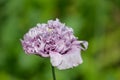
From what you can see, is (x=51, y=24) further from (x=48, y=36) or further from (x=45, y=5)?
(x=45, y=5)

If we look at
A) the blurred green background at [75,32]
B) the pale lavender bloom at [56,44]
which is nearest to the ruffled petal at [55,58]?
the pale lavender bloom at [56,44]

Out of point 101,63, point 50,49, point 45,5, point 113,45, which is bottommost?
point 50,49

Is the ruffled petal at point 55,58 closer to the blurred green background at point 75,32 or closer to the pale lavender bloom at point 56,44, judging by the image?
the pale lavender bloom at point 56,44

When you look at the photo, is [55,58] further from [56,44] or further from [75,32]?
[75,32]

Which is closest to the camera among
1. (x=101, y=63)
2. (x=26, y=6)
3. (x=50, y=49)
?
(x=50, y=49)

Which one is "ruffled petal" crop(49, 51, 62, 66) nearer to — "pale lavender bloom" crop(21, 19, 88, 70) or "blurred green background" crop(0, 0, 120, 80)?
"pale lavender bloom" crop(21, 19, 88, 70)

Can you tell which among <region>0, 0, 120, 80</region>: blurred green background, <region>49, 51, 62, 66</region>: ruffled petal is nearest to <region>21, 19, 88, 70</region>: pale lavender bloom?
<region>49, 51, 62, 66</region>: ruffled petal

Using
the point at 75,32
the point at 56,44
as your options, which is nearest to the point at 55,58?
the point at 56,44

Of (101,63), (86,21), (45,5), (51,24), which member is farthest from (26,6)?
(51,24)
